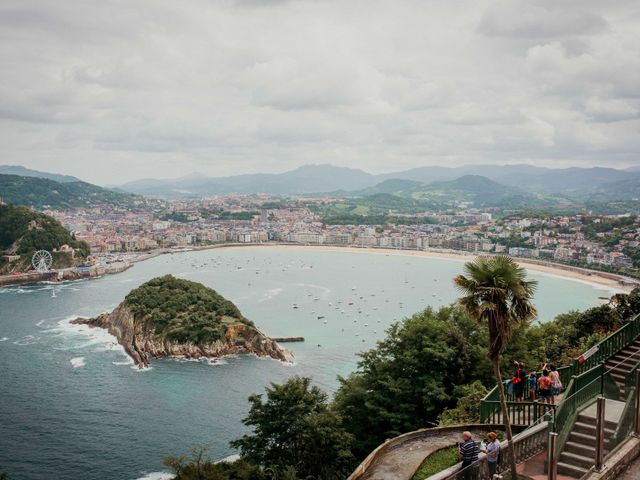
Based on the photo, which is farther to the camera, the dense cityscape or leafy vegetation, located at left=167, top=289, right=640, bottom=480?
the dense cityscape

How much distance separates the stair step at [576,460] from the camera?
21.4ft

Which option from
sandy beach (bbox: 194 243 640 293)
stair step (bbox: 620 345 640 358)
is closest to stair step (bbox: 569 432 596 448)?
stair step (bbox: 620 345 640 358)

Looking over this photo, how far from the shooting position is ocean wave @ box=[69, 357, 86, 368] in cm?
3284

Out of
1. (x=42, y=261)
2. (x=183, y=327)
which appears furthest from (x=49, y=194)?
(x=183, y=327)

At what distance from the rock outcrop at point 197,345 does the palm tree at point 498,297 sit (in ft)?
95.1

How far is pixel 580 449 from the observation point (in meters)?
6.71

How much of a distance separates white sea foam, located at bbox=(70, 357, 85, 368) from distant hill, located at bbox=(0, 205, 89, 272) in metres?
47.9

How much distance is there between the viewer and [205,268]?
270 feet

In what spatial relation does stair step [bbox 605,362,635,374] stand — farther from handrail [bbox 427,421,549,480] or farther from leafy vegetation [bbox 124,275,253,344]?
leafy vegetation [bbox 124,275,253,344]

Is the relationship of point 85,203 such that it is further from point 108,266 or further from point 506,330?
point 506,330

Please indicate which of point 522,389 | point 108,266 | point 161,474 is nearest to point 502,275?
point 522,389

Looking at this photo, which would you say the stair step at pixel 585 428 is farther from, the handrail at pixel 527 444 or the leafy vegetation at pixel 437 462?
the leafy vegetation at pixel 437 462

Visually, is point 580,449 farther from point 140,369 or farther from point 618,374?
point 140,369

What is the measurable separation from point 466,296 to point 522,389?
4242mm
